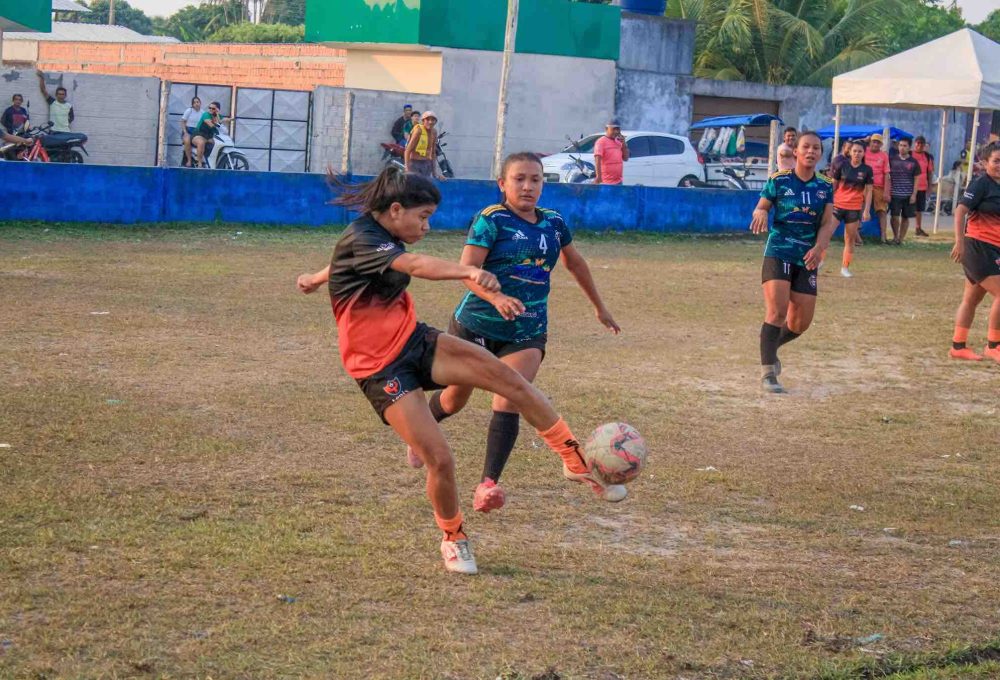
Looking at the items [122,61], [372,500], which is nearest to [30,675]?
[372,500]

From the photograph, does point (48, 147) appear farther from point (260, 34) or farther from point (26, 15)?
point (260, 34)

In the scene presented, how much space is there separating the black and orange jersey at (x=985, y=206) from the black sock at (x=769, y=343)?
7.58 feet

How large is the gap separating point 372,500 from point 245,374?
3340 millimetres

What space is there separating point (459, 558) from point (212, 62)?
38.8m

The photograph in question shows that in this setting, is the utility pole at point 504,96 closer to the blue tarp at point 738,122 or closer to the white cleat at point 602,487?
the blue tarp at point 738,122

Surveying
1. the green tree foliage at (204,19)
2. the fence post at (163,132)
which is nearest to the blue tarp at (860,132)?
the fence post at (163,132)

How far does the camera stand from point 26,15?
87.5 ft

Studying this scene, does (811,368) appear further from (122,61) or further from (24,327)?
(122,61)

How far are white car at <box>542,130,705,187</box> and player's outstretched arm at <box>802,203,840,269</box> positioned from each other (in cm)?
1771

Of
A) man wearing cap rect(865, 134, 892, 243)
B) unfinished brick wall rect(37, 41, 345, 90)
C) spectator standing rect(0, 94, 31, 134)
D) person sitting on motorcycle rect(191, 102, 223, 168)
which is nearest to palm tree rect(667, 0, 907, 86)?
unfinished brick wall rect(37, 41, 345, 90)

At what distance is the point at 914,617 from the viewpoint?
5102 mm

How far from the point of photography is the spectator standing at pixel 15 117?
2527 cm

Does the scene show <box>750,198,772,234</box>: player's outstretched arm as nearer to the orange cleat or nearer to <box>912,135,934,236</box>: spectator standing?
the orange cleat

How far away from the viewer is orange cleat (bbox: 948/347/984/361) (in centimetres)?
1162
